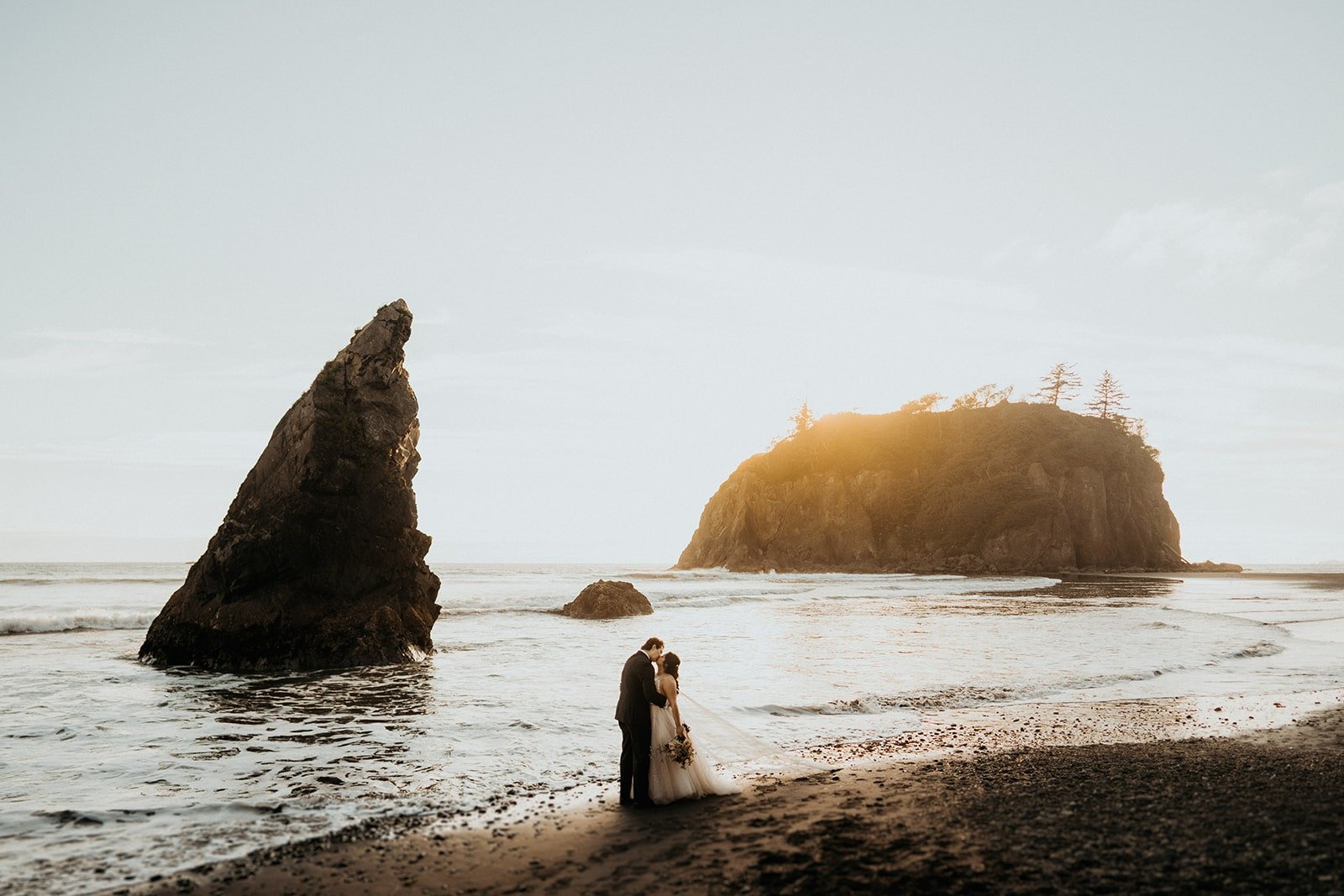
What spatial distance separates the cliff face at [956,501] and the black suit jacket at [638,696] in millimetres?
97348

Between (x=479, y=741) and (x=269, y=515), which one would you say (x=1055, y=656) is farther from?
(x=269, y=515)

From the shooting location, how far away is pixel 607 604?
36188mm

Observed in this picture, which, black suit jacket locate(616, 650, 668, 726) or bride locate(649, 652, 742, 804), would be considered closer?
bride locate(649, 652, 742, 804)

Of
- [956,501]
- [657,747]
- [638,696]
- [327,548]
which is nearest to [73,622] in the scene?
[327,548]

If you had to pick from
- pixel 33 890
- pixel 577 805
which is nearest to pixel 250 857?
pixel 33 890

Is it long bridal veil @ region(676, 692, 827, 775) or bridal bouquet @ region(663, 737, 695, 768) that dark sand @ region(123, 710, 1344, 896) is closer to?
bridal bouquet @ region(663, 737, 695, 768)

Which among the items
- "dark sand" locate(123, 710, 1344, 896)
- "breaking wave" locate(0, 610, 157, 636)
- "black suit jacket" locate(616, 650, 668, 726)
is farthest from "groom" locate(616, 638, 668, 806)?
"breaking wave" locate(0, 610, 157, 636)

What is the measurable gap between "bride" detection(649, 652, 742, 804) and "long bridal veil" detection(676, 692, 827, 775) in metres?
0.48

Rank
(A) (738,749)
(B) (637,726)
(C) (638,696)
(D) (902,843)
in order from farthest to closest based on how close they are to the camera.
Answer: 1. (A) (738,749)
2. (C) (638,696)
3. (B) (637,726)
4. (D) (902,843)

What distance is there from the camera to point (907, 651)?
23.8 m

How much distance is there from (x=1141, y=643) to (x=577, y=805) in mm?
22752

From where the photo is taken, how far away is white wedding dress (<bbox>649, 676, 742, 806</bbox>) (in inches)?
375

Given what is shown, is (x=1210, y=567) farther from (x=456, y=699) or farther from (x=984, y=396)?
(x=456, y=699)

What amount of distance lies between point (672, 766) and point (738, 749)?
3062 millimetres
